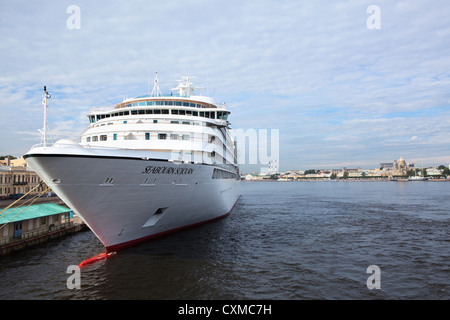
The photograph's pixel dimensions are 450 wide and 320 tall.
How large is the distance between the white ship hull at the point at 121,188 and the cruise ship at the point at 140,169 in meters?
0.04

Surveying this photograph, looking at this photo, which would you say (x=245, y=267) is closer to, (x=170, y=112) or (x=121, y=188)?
(x=121, y=188)

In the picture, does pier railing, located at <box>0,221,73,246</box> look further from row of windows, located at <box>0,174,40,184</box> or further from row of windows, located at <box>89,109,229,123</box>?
row of windows, located at <box>0,174,40,184</box>

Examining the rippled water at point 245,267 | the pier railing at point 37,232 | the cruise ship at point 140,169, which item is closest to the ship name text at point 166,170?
the cruise ship at point 140,169

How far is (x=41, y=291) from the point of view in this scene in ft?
38.6

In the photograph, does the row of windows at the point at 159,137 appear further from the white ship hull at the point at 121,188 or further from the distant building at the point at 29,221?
the distant building at the point at 29,221

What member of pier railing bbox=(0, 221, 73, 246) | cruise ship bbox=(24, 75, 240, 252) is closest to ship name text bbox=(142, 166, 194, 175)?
cruise ship bbox=(24, 75, 240, 252)

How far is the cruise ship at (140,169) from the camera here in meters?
12.9

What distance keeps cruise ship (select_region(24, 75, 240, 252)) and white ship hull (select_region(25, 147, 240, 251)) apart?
41 millimetres

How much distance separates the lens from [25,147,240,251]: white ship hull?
12562 mm

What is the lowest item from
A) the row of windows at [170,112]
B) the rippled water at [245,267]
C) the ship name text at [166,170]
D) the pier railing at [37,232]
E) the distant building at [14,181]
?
the rippled water at [245,267]
